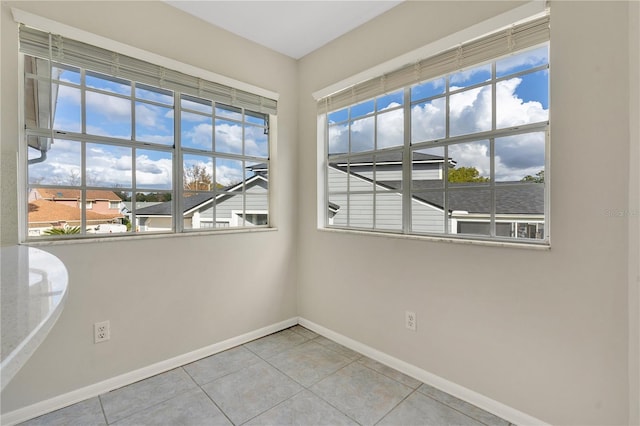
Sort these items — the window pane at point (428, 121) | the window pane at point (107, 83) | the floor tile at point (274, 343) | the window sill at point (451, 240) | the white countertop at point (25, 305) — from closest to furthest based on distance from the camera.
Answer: the white countertop at point (25, 305) < the window sill at point (451, 240) < the window pane at point (107, 83) < the window pane at point (428, 121) < the floor tile at point (274, 343)

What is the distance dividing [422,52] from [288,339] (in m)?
2.63

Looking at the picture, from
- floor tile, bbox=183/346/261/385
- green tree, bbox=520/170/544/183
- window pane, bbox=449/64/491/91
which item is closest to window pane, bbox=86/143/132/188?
floor tile, bbox=183/346/261/385

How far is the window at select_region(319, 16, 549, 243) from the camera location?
5.93ft

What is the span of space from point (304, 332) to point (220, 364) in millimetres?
887

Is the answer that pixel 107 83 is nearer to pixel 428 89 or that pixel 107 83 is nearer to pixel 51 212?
pixel 51 212

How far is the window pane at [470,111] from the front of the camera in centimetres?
199

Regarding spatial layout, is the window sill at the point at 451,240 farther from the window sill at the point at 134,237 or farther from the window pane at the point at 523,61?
the window pane at the point at 523,61

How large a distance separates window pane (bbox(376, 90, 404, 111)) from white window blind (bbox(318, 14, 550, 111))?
0.08 meters

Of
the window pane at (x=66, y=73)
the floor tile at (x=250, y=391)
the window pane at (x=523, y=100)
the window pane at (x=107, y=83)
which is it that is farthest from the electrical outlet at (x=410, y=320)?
the window pane at (x=66, y=73)

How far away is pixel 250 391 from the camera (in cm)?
208

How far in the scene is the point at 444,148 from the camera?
2174 mm

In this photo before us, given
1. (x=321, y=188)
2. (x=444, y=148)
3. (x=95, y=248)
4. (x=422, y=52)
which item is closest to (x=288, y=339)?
(x=321, y=188)

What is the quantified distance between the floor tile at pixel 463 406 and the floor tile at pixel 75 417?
78.3 inches

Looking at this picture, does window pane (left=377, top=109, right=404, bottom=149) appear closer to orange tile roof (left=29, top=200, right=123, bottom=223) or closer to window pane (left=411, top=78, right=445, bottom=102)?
window pane (left=411, top=78, right=445, bottom=102)
